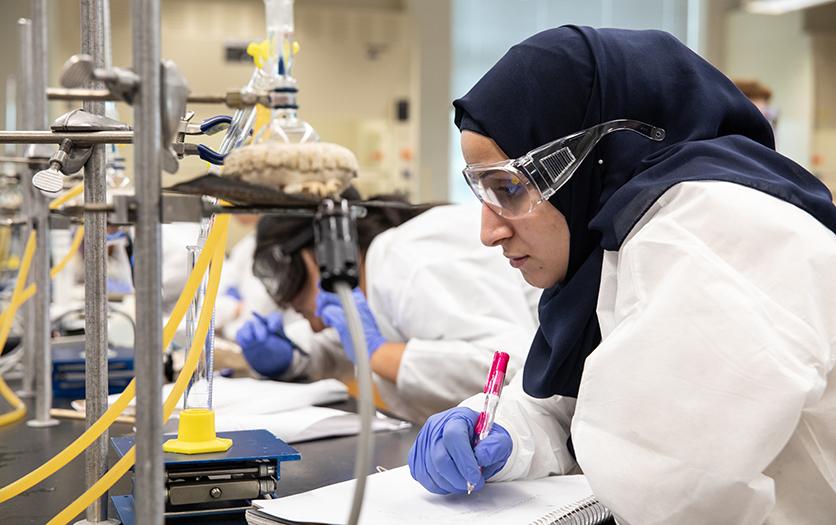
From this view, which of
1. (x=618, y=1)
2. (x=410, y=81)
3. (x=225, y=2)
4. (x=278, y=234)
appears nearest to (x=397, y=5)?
(x=410, y=81)

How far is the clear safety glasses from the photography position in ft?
3.66

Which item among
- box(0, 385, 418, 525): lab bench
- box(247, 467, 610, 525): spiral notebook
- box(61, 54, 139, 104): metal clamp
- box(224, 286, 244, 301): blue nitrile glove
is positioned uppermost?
box(61, 54, 139, 104): metal clamp

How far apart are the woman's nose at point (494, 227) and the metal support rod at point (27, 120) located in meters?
0.82

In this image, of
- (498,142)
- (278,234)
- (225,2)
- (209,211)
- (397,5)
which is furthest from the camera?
(397,5)

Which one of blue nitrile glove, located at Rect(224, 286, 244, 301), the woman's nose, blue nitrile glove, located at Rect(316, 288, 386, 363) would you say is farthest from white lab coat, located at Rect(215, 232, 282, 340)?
the woman's nose

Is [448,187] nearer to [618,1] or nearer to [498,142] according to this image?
[618,1]

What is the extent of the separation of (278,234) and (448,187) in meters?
3.64

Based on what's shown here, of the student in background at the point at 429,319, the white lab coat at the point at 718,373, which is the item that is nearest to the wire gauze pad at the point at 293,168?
the white lab coat at the point at 718,373

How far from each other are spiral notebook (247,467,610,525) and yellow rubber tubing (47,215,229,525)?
140 millimetres

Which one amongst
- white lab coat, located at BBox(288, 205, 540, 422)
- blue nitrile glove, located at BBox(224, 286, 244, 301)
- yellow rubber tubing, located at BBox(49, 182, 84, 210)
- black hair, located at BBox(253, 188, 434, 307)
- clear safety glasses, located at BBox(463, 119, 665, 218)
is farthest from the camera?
blue nitrile glove, located at BBox(224, 286, 244, 301)

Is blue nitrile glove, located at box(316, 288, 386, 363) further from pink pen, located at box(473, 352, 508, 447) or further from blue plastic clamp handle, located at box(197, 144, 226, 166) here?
blue plastic clamp handle, located at box(197, 144, 226, 166)

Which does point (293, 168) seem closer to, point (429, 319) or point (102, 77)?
point (102, 77)

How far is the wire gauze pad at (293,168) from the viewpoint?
67 cm

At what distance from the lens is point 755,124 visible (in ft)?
3.94
